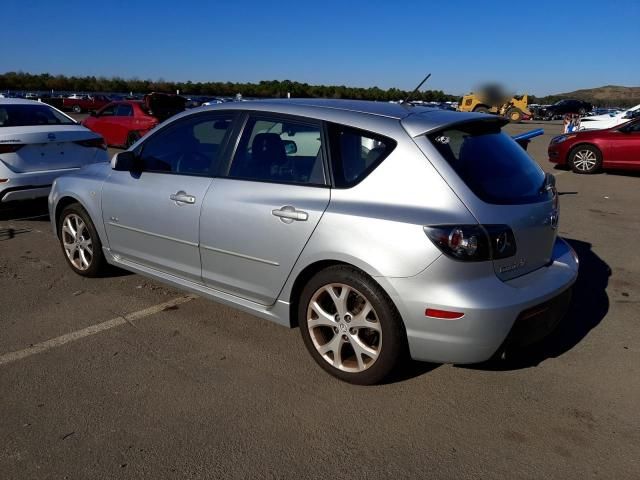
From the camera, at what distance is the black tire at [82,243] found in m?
4.68

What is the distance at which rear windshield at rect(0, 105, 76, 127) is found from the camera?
7.18 m

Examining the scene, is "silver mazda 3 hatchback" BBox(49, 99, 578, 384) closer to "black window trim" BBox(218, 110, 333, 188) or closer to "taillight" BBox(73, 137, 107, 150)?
"black window trim" BBox(218, 110, 333, 188)

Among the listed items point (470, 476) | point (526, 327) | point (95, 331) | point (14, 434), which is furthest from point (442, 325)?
point (95, 331)

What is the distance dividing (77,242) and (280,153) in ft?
7.99

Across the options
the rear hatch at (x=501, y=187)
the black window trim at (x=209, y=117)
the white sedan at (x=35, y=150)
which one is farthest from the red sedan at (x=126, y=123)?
the rear hatch at (x=501, y=187)

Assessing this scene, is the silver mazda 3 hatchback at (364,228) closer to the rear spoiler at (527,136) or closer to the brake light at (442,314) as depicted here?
the brake light at (442,314)

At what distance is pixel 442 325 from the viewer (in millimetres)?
2785

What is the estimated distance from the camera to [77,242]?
193 inches

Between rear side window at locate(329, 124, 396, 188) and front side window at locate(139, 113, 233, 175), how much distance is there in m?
0.93

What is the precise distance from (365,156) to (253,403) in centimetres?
153

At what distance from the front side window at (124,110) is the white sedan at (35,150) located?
8150mm

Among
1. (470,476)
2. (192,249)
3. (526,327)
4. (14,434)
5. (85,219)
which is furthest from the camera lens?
(85,219)

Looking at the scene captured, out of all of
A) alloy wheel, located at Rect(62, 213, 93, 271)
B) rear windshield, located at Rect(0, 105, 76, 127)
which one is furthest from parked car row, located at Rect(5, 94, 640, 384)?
rear windshield, located at Rect(0, 105, 76, 127)

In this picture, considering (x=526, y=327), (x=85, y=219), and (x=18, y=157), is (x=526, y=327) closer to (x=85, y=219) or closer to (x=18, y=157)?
(x=85, y=219)
